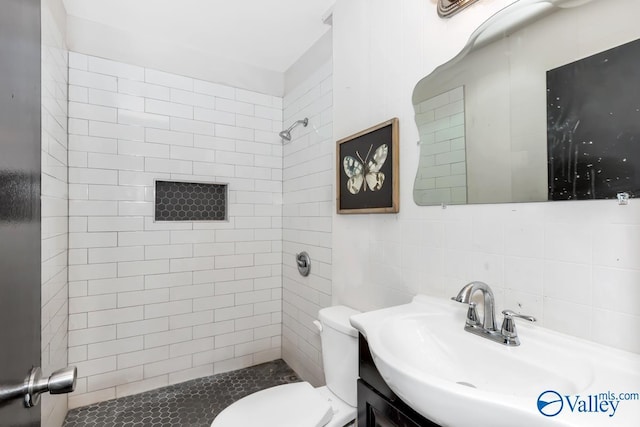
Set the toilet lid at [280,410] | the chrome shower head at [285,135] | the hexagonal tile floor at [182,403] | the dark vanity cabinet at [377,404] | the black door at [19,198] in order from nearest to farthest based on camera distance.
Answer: the black door at [19,198]
the dark vanity cabinet at [377,404]
the toilet lid at [280,410]
the hexagonal tile floor at [182,403]
the chrome shower head at [285,135]

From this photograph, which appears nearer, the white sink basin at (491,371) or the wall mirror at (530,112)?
the white sink basin at (491,371)

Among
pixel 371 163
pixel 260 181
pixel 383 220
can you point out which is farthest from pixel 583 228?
pixel 260 181

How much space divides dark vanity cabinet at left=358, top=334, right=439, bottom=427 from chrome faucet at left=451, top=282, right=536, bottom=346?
0.31 m

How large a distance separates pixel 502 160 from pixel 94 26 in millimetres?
2433

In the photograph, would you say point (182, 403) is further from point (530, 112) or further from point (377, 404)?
point (530, 112)

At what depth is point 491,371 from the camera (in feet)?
2.90

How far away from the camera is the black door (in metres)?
0.48

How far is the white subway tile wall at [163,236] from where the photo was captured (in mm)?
1973

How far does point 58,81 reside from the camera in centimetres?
171

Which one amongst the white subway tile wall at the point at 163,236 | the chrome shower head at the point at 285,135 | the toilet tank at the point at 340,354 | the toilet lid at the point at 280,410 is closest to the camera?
the toilet lid at the point at 280,410

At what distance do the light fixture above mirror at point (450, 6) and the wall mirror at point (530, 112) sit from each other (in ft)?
0.44

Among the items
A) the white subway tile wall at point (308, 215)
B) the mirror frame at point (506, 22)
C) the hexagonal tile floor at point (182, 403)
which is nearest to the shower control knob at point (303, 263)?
the white subway tile wall at point (308, 215)

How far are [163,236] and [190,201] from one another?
1.02 feet

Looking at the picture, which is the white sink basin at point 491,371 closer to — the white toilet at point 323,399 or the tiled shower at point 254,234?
the tiled shower at point 254,234
